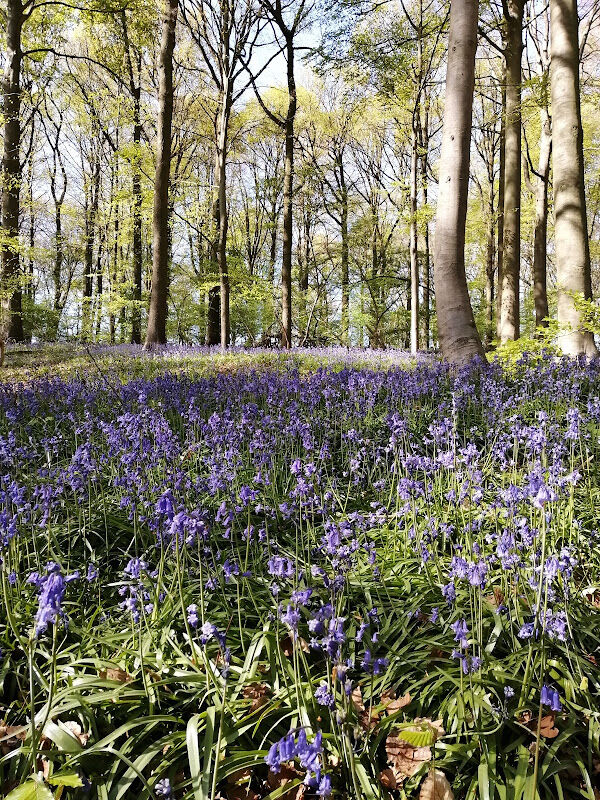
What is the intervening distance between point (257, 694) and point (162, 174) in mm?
12175

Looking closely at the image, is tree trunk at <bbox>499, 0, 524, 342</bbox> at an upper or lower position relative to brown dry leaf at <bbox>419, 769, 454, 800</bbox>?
upper

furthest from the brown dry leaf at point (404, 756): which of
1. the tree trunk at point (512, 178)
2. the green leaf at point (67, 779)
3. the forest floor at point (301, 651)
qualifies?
the tree trunk at point (512, 178)

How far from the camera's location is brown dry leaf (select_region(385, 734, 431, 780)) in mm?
1594

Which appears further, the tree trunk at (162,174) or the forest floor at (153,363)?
the tree trunk at (162,174)

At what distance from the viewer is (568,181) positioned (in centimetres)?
752

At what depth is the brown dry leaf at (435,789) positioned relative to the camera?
4.79ft

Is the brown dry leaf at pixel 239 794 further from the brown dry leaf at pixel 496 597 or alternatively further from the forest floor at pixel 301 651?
the brown dry leaf at pixel 496 597

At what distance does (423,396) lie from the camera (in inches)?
219

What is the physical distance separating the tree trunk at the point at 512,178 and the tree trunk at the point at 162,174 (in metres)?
7.53

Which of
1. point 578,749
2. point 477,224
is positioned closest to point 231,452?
point 578,749

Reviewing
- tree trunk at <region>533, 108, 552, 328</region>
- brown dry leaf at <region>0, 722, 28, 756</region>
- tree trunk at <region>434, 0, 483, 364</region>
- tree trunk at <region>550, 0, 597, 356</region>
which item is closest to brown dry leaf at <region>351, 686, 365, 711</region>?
brown dry leaf at <region>0, 722, 28, 756</region>

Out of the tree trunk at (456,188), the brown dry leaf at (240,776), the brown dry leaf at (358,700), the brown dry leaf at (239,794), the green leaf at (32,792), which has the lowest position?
the brown dry leaf at (239,794)

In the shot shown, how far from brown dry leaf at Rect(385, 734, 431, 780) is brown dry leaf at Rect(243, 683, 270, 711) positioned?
448 mm

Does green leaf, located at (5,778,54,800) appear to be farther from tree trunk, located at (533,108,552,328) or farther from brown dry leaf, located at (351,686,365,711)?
tree trunk, located at (533,108,552,328)
